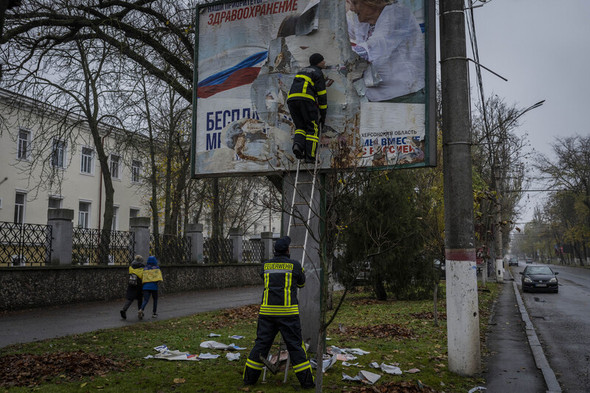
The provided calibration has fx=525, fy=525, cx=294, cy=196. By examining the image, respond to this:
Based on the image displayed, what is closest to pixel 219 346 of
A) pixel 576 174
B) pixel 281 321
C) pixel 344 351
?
pixel 344 351

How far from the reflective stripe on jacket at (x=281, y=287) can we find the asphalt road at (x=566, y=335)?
13.3 ft

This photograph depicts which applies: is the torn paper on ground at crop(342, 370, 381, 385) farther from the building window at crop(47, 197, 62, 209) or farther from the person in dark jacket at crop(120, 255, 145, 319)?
the building window at crop(47, 197, 62, 209)

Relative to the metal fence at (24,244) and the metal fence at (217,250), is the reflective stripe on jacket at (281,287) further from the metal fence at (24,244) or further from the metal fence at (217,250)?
the metal fence at (217,250)

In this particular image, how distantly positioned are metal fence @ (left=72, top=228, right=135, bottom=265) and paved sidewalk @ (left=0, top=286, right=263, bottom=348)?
1704 millimetres

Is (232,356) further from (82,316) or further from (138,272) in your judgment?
(82,316)

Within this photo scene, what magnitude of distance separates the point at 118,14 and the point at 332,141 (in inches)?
310

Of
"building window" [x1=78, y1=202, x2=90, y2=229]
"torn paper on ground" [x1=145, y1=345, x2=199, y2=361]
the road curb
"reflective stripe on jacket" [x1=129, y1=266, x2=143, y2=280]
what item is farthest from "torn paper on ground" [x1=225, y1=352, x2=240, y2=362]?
"building window" [x1=78, y1=202, x2=90, y2=229]

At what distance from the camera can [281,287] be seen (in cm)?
637

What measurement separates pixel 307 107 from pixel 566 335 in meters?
8.85

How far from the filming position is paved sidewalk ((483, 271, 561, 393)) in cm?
710

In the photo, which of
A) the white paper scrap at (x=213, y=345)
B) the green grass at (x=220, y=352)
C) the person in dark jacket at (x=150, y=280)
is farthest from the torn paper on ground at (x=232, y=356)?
the person in dark jacket at (x=150, y=280)

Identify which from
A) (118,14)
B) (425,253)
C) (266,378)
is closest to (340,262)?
(425,253)

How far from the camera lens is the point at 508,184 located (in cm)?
4222

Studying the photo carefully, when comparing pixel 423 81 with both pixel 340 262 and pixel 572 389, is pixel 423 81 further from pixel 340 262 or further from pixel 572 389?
pixel 340 262
